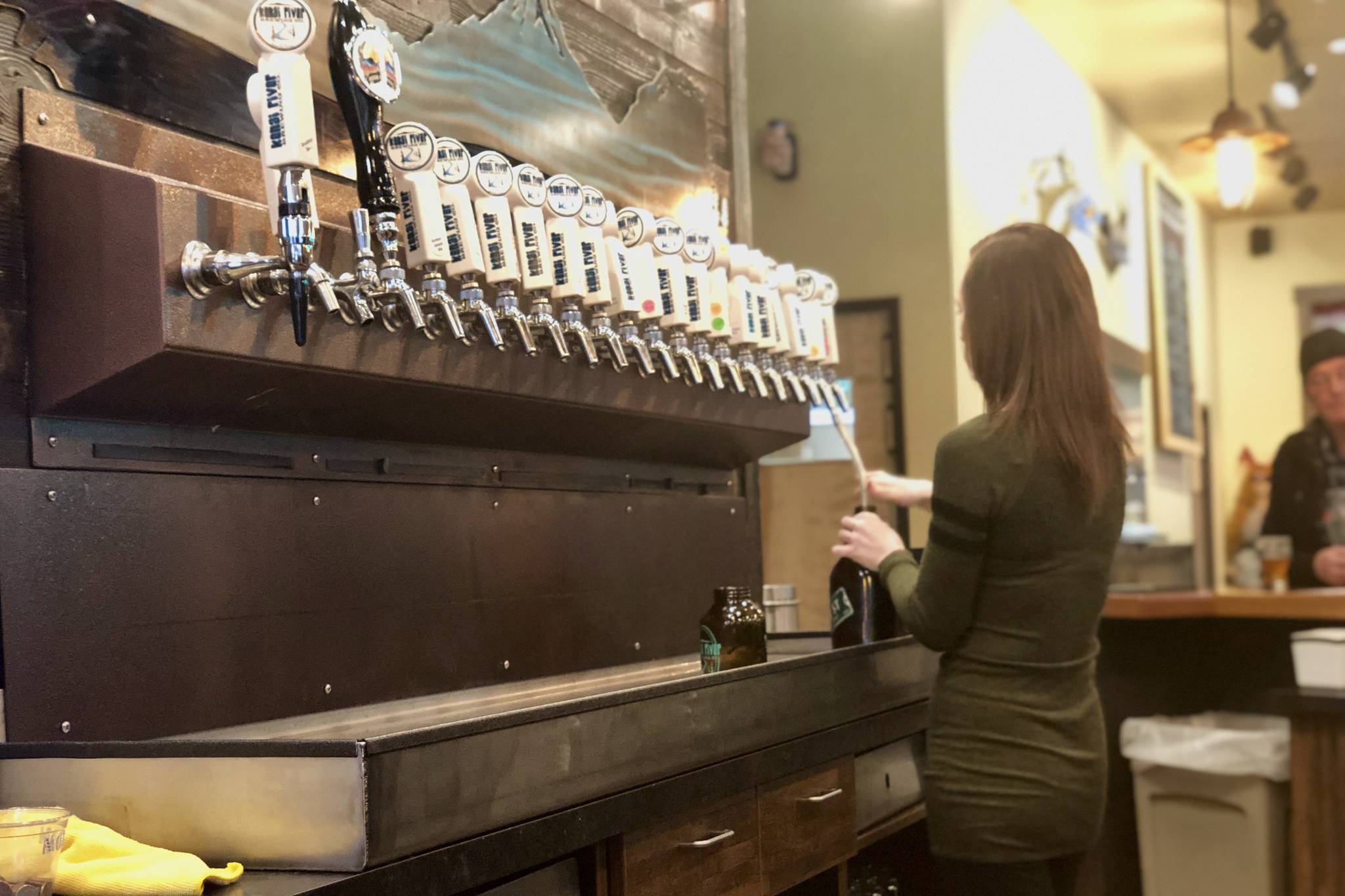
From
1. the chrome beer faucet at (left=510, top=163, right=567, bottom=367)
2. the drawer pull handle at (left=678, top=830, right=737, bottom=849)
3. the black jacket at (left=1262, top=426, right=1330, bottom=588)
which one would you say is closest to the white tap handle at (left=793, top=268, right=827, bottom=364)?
the chrome beer faucet at (left=510, top=163, right=567, bottom=367)

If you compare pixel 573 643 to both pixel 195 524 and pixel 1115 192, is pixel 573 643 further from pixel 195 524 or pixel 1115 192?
pixel 1115 192

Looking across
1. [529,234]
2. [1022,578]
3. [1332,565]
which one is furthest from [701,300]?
[1332,565]

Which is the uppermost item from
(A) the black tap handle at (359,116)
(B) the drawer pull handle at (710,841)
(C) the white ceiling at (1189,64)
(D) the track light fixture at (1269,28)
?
(C) the white ceiling at (1189,64)

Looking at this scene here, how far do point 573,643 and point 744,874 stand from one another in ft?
2.06

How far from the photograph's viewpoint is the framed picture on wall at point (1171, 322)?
7.09 meters

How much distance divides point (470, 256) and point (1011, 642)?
92 cm

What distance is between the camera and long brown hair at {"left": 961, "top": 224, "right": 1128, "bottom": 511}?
1907 millimetres

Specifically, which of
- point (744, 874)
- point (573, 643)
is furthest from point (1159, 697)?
point (744, 874)

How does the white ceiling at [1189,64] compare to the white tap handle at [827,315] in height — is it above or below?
above

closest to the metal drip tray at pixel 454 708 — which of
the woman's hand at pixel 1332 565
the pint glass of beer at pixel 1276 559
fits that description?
the pint glass of beer at pixel 1276 559

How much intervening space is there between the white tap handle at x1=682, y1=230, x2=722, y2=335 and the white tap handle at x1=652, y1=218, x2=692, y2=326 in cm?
2

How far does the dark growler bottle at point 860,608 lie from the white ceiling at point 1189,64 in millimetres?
3603

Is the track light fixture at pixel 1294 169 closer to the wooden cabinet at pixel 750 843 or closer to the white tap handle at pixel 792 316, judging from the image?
the white tap handle at pixel 792 316

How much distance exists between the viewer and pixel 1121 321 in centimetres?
651
